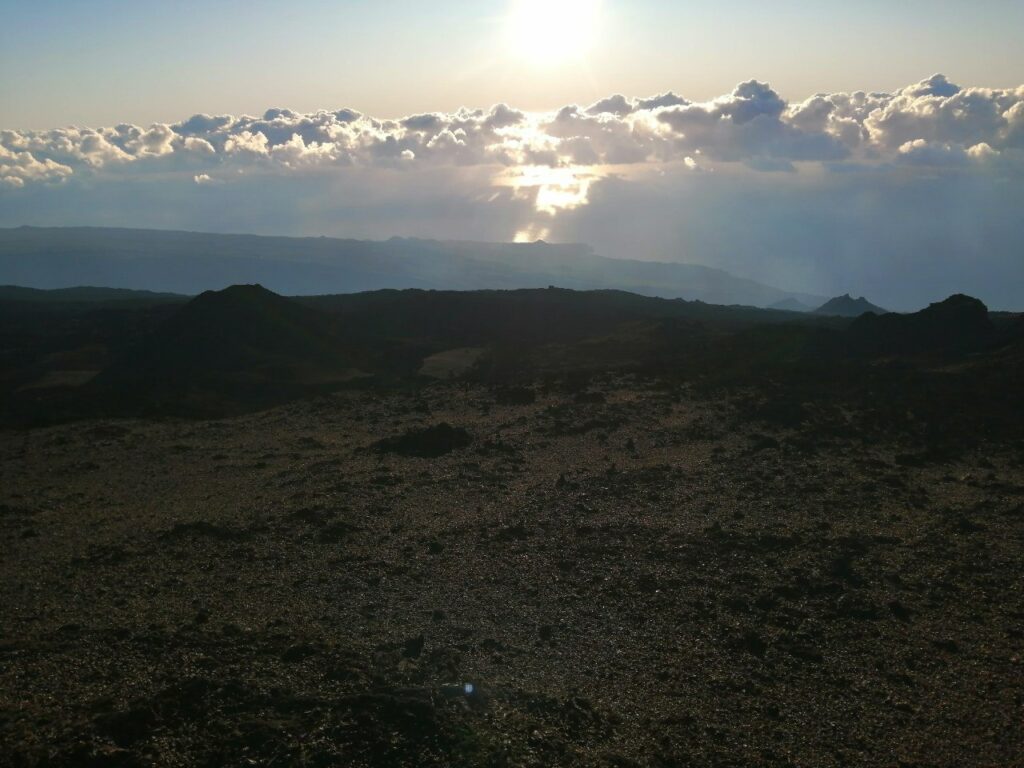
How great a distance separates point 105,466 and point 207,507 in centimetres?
844

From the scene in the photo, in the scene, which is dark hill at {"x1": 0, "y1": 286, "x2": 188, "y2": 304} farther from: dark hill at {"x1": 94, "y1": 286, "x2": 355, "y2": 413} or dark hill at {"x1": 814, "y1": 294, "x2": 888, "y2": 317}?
dark hill at {"x1": 814, "y1": 294, "x2": 888, "y2": 317}

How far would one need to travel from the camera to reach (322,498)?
32.9 metres

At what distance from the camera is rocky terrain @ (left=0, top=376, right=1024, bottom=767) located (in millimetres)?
17234

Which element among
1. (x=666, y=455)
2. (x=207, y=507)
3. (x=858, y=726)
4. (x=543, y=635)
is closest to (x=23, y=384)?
(x=207, y=507)

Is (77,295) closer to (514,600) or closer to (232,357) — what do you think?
(232,357)

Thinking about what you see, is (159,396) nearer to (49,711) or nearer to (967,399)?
(49,711)

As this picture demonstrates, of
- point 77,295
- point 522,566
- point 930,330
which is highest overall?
point 930,330

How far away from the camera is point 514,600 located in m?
24.0

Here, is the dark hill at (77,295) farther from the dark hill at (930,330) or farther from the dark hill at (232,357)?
the dark hill at (930,330)

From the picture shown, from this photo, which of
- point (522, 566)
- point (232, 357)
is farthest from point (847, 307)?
point (522, 566)

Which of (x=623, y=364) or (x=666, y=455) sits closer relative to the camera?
(x=666, y=455)

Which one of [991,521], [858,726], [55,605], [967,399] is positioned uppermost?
[967,399]

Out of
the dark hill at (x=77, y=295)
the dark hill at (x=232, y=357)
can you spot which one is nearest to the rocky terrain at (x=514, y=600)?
the dark hill at (x=232, y=357)

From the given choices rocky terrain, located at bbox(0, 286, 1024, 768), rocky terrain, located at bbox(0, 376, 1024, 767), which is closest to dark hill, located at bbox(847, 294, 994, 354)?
rocky terrain, located at bbox(0, 286, 1024, 768)
